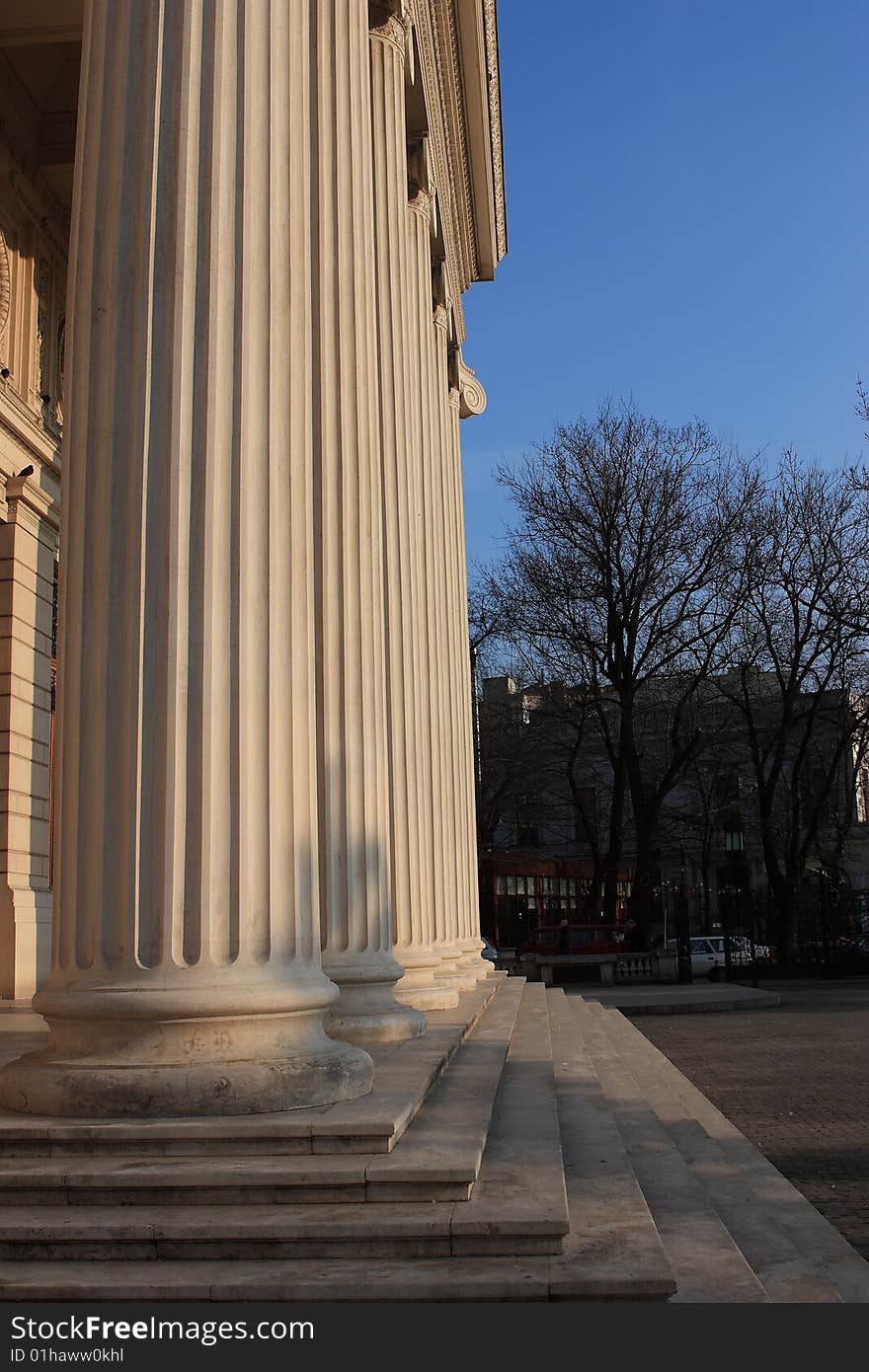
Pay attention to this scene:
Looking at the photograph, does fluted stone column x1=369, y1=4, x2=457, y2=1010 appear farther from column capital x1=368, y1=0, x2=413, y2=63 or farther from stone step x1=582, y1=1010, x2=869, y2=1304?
stone step x1=582, y1=1010, x2=869, y2=1304

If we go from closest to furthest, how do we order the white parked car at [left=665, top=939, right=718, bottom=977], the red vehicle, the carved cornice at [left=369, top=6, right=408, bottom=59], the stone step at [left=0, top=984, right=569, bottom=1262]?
1. the stone step at [left=0, top=984, right=569, bottom=1262]
2. the carved cornice at [left=369, top=6, right=408, bottom=59]
3. the red vehicle
4. the white parked car at [left=665, top=939, right=718, bottom=977]

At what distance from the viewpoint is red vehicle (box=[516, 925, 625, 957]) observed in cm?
3844

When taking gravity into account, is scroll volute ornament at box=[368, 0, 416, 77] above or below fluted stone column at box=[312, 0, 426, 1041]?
above

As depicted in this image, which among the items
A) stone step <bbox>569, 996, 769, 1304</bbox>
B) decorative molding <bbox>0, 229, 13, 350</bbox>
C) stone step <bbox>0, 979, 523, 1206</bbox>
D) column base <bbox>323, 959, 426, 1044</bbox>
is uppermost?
decorative molding <bbox>0, 229, 13, 350</bbox>

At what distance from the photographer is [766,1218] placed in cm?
693

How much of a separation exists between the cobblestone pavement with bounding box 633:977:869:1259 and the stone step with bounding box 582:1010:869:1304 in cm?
36

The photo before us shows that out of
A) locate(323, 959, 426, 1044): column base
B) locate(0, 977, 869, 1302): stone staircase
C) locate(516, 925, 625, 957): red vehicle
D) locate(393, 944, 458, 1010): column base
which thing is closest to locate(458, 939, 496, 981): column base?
locate(393, 944, 458, 1010): column base

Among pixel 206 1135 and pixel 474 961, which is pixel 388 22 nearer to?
pixel 206 1135

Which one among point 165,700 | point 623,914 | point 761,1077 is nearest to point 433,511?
point 761,1077

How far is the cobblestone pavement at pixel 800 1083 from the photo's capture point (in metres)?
9.44

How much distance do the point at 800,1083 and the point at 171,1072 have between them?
1188 centimetres

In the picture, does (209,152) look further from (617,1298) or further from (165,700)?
(617,1298)

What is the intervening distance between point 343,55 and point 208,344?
459 cm

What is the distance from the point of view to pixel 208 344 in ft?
19.8
